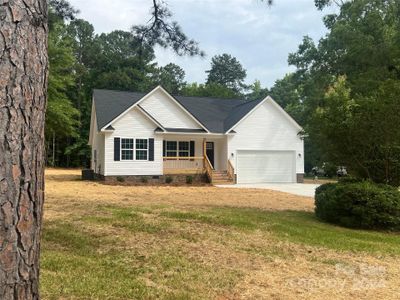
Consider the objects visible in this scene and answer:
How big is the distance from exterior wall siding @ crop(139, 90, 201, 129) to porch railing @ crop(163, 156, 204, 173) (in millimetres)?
2067

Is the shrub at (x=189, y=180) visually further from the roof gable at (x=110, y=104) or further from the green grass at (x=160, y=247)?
the green grass at (x=160, y=247)

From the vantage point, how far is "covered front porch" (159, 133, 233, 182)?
2449cm

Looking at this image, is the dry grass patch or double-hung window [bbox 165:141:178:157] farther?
double-hung window [bbox 165:141:178:157]

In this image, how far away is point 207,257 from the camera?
234 inches

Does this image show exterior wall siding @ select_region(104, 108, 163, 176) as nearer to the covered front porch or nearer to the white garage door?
the covered front porch

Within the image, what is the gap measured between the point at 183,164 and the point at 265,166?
17.8 feet

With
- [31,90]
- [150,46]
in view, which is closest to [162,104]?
[150,46]

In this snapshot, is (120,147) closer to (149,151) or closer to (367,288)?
(149,151)

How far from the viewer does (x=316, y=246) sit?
23.1ft

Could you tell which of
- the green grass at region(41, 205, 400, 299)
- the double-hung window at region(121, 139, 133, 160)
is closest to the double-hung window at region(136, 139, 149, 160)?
the double-hung window at region(121, 139, 133, 160)

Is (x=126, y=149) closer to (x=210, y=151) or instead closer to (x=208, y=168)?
(x=208, y=168)

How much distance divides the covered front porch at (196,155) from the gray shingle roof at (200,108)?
1.04 metres

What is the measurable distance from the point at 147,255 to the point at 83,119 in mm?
43397

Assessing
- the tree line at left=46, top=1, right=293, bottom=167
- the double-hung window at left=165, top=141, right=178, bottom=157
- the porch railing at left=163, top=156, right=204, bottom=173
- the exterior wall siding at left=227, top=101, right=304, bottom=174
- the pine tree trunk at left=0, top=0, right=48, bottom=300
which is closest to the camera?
the pine tree trunk at left=0, top=0, right=48, bottom=300
